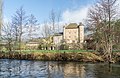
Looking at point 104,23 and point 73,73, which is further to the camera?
point 104,23

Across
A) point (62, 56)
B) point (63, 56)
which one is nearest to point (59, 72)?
point (63, 56)

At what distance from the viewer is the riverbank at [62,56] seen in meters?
42.6

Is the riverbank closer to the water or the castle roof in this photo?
the water

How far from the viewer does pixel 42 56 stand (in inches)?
1892

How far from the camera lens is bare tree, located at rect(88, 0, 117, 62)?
140 ft

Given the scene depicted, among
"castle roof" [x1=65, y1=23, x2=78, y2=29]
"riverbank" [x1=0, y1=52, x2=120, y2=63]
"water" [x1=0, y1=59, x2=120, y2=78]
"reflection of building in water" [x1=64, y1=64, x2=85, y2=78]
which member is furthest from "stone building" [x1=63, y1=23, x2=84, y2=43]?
"reflection of building in water" [x1=64, y1=64, x2=85, y2=78]

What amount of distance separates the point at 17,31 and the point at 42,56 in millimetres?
13181

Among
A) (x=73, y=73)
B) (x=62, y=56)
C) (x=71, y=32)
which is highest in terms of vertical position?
(x=71, y=32)

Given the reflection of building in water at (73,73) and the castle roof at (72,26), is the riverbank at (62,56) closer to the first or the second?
the reflection of building in water at (73,73)

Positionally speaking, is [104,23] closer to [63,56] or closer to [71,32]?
[63,56]

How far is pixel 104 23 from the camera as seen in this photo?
43.1 meters

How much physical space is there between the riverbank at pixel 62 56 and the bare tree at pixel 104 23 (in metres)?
1.86

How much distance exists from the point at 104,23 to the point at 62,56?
10629mm

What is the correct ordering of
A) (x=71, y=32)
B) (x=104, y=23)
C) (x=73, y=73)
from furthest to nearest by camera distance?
(x=71, y=32), (x=104, y=23), (x=73, y=73)
